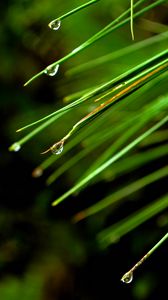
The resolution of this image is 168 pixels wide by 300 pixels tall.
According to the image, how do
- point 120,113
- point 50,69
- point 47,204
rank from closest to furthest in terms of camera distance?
point 50,69 < point 120,113 < point 47,204

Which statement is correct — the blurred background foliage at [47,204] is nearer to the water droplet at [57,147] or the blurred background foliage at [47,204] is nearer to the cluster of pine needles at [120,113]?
the cluster of pine needles at [120,113]

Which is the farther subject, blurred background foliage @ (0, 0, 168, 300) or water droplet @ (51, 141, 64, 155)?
blurred background foliage @ (0, 0, 168, 300)

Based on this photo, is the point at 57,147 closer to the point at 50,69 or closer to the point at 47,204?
the point at 50,69

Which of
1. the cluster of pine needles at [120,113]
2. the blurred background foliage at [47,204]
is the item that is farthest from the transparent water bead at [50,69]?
the blurred background foliage at [47,204]

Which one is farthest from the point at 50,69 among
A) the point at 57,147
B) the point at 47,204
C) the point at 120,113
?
the point at 47,204

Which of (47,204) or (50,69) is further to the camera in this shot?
(47,204)

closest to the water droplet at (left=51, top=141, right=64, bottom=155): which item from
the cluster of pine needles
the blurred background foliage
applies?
the cluster of pine needles

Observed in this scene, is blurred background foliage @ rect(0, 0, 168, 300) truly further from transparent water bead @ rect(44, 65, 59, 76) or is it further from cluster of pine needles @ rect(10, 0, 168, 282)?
transparent water bead @ rect(44, 65, 59, 76)

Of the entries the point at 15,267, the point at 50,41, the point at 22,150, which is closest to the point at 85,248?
the point at 15,267
